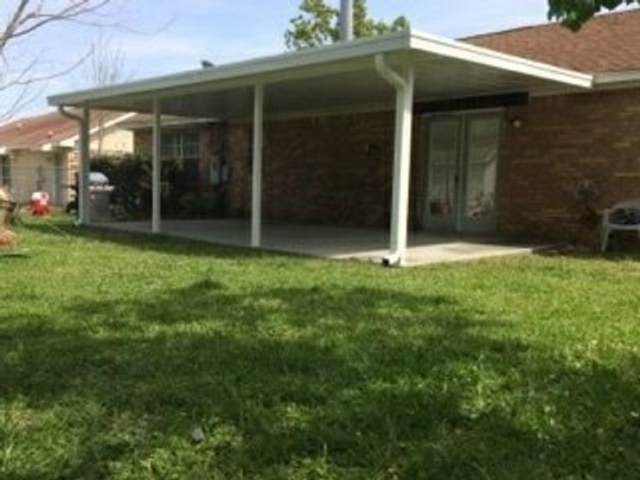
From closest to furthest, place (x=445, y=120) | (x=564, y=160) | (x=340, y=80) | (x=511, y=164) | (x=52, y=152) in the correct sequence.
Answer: (x=340, y=80) → (x=564, y=160) → (x=511, y=164) → (x=445, y=120) → (x=52, y=152)

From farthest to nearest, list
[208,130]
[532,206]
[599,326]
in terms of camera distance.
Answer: [208,130]
[532,206]
[599,326]

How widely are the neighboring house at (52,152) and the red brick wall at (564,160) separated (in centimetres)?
1702

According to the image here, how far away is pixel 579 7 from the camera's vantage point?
12.0ft

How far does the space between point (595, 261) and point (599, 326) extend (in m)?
4.66

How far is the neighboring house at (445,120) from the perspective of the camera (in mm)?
10938

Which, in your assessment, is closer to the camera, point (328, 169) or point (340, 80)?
point (340, 80)

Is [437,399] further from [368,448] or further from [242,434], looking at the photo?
[242,434]

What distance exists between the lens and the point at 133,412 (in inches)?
172

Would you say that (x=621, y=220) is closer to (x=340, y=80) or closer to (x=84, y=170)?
(x=340, y=80)

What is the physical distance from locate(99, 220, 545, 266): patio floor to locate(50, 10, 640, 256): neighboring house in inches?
34.1

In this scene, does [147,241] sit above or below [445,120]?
below

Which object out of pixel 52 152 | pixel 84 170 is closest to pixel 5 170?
pixel 52 152

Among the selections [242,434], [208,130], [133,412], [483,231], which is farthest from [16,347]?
[208,130]

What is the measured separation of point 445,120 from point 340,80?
3311mm
